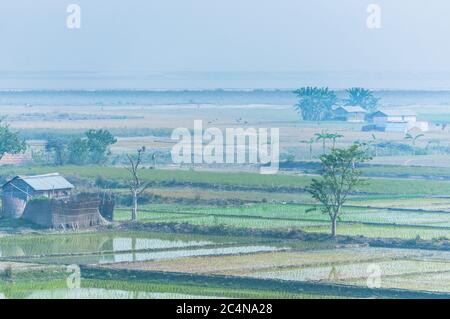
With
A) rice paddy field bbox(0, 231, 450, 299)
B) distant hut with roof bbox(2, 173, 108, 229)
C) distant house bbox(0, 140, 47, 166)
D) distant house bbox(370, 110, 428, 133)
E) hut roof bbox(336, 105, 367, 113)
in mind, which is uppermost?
hut roof bbox(336, 105, 367, 113)

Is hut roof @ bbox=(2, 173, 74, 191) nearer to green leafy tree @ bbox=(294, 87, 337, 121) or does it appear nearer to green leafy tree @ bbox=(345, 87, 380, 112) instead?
green leafy tree @ bbox=(294, 87, 337, 121)

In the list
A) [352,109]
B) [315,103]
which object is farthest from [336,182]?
[352,109]

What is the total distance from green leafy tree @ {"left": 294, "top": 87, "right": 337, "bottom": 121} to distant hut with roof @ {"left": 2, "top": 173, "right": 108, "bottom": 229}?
13.2 metres

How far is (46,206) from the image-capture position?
1237 centimetres

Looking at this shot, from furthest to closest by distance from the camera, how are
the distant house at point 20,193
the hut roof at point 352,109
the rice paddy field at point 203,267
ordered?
the hut roof at point 352,109 < the distant house at point 20,193 < the rice paddy field at point 203,267

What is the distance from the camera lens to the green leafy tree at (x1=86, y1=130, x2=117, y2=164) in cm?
1784

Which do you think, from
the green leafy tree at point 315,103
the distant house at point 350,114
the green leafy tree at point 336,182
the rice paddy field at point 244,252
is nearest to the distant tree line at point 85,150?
the rice paddy field at point 244,252

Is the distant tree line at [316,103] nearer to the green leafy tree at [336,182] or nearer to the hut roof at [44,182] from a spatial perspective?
the hut roof at [44,182]

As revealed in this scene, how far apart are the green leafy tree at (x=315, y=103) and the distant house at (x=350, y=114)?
44 centimetres

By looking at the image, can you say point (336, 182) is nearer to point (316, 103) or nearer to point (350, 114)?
point (316, 103)

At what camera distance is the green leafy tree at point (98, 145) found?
17.8 metres

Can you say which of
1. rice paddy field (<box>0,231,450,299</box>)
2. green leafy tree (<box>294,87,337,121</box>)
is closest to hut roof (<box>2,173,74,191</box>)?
rice paddy field (<box>0,231,450,299</box>)
